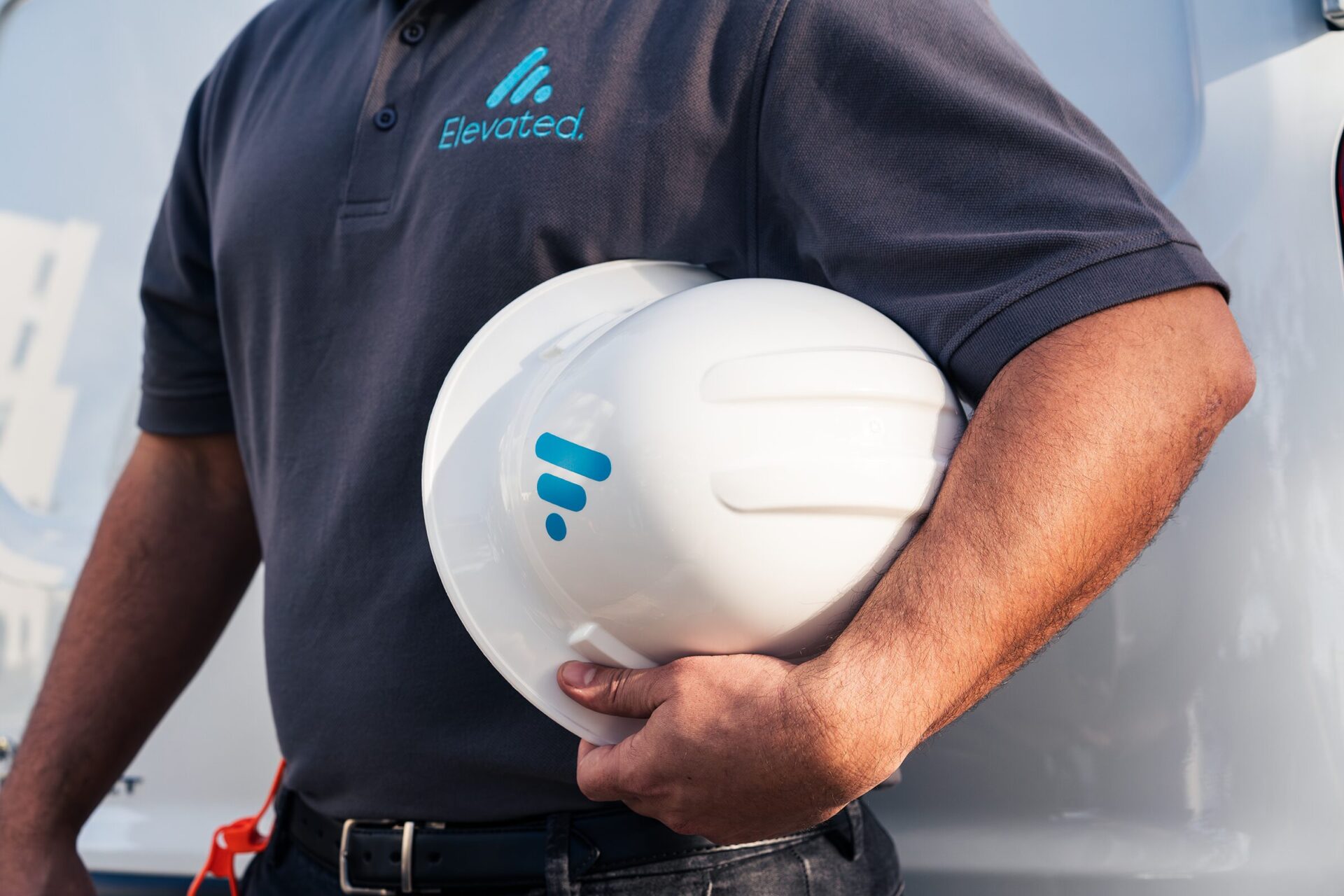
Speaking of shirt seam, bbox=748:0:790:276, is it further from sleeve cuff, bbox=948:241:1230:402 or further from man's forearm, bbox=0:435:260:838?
man's forearm, bbox=0:435:260:838

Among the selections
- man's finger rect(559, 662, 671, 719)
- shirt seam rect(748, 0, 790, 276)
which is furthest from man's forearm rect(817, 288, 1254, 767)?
shirt seam rect(748, 0, 790, 276)

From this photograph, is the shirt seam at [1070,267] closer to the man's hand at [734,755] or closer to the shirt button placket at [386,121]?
the man's hand at [734,755]

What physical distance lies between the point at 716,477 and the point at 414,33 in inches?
34.5

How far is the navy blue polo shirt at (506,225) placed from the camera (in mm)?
1000

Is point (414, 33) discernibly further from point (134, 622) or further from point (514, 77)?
point (134, 622)

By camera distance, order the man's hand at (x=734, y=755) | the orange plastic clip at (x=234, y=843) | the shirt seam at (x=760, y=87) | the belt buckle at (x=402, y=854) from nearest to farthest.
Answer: the man's hand at (x=734, y=755), the shirt seam at (x=760, y=87), the belt buckle at (x=402, y=854), the orange plastic clip at (x=234, y=843)

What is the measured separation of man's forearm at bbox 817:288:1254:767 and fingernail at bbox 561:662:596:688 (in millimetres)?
248

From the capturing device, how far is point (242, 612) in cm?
185

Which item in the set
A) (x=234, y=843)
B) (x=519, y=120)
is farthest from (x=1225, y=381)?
(x=234, y=843)

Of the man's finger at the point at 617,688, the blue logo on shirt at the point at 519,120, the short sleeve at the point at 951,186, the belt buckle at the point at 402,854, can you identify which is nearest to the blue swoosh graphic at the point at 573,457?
A: the man's finger at the point at 617,688

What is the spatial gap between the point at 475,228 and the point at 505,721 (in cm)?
54

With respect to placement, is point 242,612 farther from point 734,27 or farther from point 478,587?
point 734,27

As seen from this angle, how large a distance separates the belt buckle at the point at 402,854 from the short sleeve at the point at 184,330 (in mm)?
720

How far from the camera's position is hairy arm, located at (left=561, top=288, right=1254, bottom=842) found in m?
0.87
